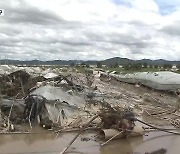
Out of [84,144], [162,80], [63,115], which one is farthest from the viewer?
[162,80]

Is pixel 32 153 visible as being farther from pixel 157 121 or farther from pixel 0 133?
pixel 157 121

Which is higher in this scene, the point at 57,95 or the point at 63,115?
the point at 57,95

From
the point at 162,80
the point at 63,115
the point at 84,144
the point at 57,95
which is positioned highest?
the point at 162,80

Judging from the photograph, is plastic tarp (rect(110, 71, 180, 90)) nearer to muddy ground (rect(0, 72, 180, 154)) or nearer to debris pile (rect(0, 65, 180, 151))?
debris pile (rect(0, 65, 180, 151))

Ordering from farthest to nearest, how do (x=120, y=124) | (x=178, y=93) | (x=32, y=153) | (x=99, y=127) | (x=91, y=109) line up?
1. (x=178, y=93)
2. (x=91, y=109)
3. (x=99, y=127)
4. (x=120, y=124)
5. (x=32, y=153)

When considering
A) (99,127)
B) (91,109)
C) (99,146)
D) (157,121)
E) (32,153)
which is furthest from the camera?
(91,109)

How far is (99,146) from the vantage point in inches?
306

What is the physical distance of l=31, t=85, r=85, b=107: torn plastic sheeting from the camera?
37.9 feet

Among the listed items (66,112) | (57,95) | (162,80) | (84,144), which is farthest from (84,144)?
(162,80)

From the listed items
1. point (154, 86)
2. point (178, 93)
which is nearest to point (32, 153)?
point (178, 93)

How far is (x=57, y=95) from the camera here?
39.3 feet

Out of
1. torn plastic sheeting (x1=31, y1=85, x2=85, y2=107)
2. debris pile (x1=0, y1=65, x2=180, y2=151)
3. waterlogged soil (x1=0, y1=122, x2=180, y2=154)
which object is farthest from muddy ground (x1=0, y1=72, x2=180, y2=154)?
torn plastic sheeting (x1=31, y1=85, x2=85, y2=107)

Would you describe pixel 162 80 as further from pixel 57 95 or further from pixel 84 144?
pixel 84 144

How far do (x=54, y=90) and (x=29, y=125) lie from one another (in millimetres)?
2693
